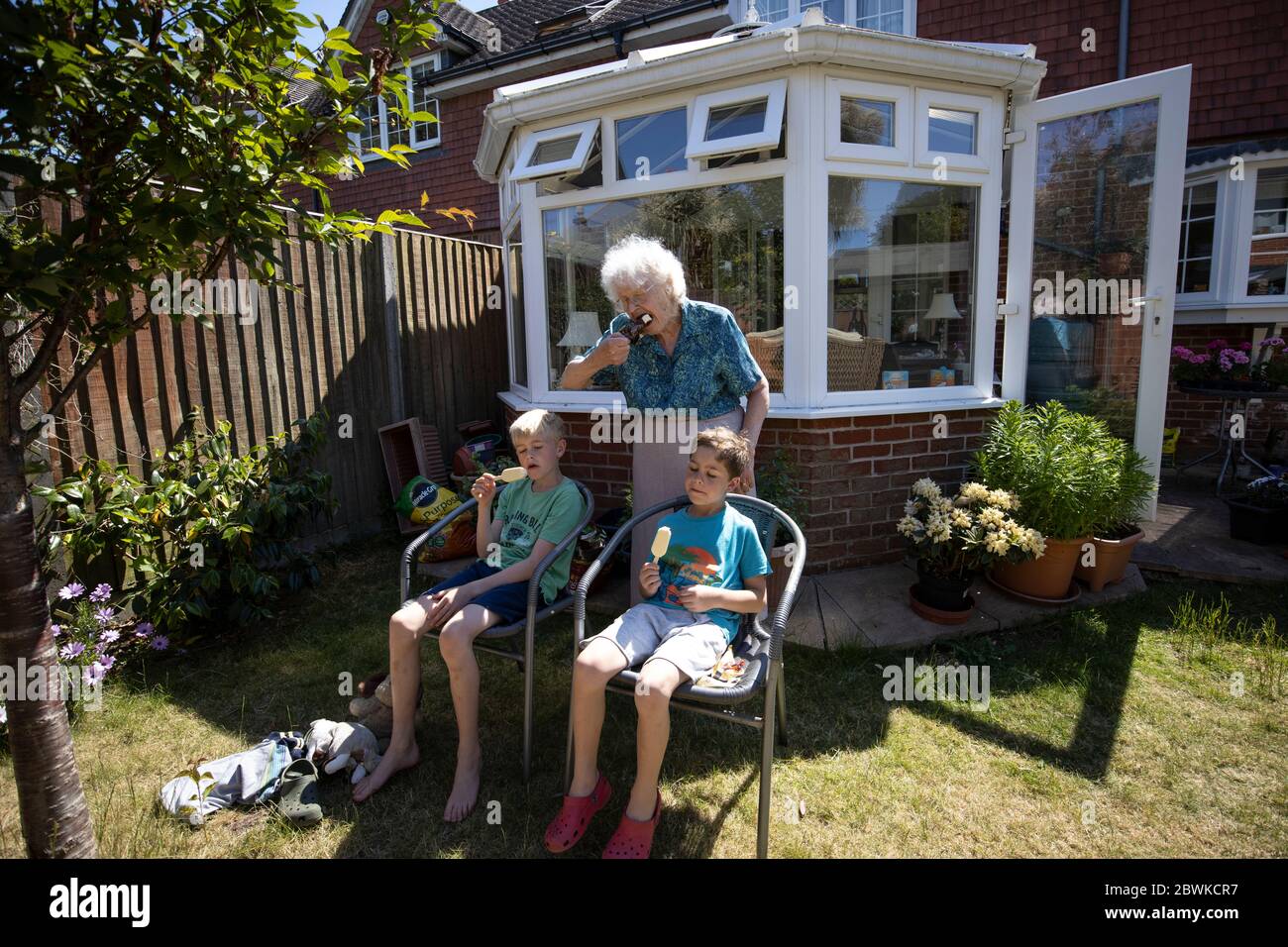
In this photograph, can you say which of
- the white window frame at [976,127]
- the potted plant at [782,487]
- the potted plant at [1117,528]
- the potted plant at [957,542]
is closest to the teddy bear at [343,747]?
the potted plant at [782,487]

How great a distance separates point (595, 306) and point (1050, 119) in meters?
3.14

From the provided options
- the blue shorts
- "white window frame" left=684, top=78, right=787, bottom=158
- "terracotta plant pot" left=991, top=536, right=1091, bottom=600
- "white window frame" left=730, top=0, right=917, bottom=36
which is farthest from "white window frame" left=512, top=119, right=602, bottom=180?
"white window frame" left=730, top=0, right=917, bottom=36

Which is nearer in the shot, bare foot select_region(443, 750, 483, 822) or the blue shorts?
bare foot select_region(443, 750, 483, 822)

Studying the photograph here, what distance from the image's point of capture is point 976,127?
410 centimetres

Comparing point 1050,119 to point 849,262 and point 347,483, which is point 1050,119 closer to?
point 849,262

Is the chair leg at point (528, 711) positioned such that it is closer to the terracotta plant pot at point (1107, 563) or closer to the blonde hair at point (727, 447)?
the blonde hair at point (727, 447)

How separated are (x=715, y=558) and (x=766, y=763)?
0.71m

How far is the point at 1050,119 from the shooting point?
424 cm

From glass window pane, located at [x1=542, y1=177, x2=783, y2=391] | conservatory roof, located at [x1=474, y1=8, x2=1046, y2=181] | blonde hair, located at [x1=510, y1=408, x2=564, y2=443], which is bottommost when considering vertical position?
blonde hair, located at [x1=510, y1=408, x2=564, y2=443]

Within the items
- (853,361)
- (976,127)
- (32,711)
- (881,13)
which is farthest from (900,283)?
(881,13)

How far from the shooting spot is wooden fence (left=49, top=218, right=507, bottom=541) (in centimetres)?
363

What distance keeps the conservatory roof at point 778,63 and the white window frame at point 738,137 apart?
0.29ft

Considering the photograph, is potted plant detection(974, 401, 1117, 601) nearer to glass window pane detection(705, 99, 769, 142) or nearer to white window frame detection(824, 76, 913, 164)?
white window frame detection(824, 76, 913, 164)

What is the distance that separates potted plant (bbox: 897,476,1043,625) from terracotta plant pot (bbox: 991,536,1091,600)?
24cm
